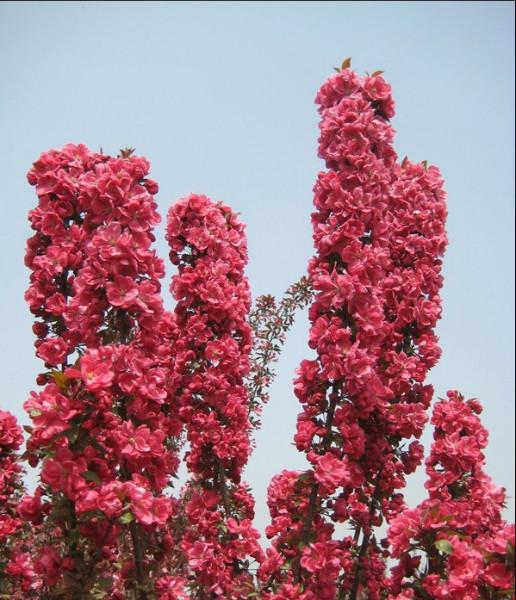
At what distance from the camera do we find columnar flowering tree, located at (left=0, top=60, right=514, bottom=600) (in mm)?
4895

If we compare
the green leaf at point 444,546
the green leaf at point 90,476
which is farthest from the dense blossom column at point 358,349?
the green leaf at point 90,476

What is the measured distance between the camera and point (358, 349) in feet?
18.2

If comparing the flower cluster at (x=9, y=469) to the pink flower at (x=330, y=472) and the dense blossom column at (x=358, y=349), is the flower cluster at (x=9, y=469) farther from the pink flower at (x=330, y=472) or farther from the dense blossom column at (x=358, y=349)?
the pink flower at (x=330, y=472)

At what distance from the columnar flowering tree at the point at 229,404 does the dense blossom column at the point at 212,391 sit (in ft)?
0.06

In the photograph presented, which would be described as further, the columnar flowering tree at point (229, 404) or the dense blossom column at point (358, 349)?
the dense blossom column at point (358, 349)

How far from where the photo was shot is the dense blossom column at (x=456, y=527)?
4473 millimetres

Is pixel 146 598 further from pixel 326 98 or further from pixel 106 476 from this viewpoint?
pixel 326 98

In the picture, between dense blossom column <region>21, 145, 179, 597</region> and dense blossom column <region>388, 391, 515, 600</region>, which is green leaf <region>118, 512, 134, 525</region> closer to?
dense blossom column <region>21, 145, 179, 597</region>

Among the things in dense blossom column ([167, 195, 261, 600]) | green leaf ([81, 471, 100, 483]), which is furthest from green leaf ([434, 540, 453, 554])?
green leaf ([81, 471, 100, 483])

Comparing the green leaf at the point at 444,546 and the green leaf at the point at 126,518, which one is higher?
the green leaf at the point at 444,546

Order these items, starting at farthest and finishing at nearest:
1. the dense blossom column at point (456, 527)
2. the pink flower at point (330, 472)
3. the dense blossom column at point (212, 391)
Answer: the dense blossom column at point (212, 391) < the pink flower at point (330, 472) < the dense blossom column at point (456, 527)

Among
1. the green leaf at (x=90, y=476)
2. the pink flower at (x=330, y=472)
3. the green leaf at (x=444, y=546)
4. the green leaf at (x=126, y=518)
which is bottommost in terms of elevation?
the green leaf at (x=126, y=518)

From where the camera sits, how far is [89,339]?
5492 millimetres

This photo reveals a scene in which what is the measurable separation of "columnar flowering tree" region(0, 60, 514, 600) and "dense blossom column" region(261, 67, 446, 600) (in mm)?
19
